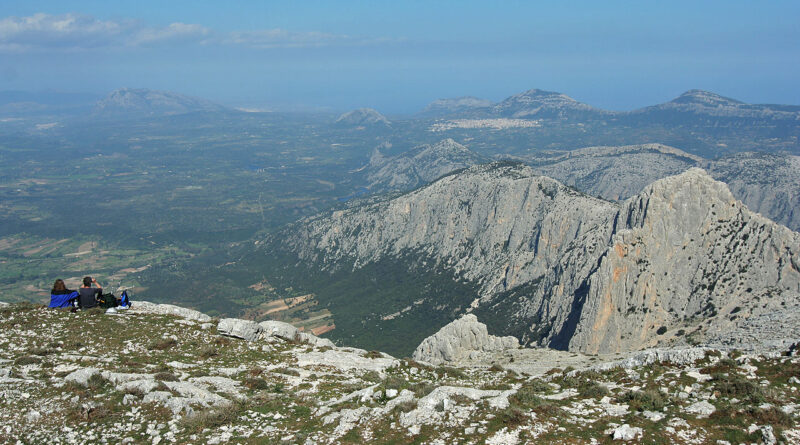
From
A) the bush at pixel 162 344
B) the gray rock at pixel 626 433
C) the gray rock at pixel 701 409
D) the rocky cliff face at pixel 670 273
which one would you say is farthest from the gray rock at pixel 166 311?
the rocky cliff face at pixel 670 273

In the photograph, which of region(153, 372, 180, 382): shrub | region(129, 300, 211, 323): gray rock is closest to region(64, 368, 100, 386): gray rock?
region(153, 372, 180, 382): shrub

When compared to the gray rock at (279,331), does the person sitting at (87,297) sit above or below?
above

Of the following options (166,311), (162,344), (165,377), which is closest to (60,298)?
(166,311)

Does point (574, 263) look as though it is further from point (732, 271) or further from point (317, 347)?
point (317, 347)

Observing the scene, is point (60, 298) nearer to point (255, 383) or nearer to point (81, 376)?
point (81, 376)

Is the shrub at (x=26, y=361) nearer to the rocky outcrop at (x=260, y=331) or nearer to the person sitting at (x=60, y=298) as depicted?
the person sitting at (x=60, y=298)

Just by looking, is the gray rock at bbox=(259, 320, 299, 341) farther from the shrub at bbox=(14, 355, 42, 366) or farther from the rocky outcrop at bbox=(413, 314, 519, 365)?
the rocky outcrop at bbox=(413, 314, 519, 365)
